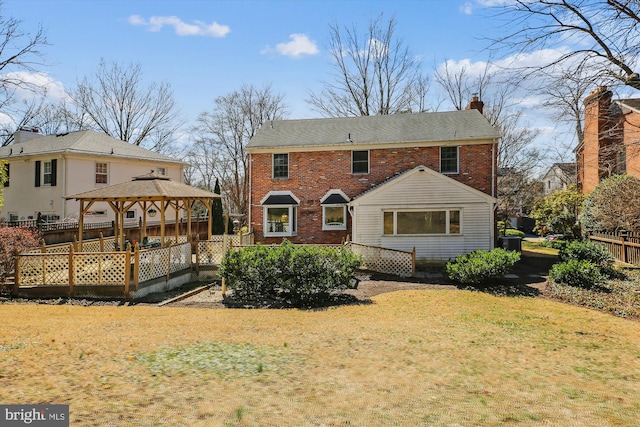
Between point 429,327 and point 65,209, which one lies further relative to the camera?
point 65,209

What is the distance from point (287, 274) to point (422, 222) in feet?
28.3

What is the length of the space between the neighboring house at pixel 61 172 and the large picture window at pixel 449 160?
2174 centimetres

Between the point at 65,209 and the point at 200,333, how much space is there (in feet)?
72.0

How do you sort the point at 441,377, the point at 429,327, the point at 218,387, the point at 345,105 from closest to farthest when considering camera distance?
the point at 218,387 → the point at 441,377 → the point at 429,327 → the point at 345,105

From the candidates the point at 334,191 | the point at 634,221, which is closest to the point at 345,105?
the point at 334,191

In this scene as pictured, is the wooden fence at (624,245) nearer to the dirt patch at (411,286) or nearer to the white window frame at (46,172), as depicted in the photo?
the dirt patch at (411,286)

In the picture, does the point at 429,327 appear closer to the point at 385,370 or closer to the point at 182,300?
the point at 385,370

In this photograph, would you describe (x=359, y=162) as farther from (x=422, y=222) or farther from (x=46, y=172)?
(x=46, y=172)

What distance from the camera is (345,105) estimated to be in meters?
39.1

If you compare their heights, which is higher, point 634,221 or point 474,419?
point 634,221

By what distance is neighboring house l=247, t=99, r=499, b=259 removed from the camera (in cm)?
1836

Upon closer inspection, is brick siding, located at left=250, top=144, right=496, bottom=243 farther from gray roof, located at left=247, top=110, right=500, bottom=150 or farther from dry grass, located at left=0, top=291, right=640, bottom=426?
dry grass, located at left=0, top=291, right=640, bottom=426

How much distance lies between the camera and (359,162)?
2170cm

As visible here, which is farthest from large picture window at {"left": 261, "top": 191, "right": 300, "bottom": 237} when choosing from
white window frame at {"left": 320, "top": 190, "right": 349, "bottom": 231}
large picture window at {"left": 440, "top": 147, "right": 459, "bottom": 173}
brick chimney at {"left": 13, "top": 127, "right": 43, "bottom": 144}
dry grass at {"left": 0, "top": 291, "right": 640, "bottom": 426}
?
brick chimney at {"left": 13, "top": 127, "right": 43, "bottom": 144}
